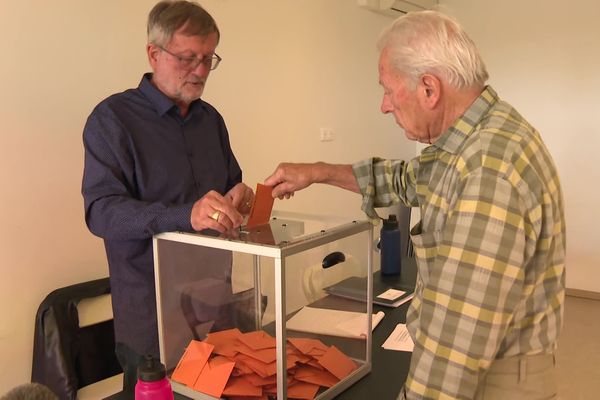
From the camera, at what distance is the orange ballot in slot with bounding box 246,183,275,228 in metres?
1.17

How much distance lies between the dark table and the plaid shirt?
28cm

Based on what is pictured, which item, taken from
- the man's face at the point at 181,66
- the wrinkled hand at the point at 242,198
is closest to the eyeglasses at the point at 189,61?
the man's face at the point at 181,66

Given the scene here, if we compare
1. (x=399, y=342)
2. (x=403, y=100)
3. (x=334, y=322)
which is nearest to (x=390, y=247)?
(x=399, y=342)

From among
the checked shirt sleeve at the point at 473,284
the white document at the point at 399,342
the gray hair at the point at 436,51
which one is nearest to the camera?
the checked shirt sleeve at the point at 473,284

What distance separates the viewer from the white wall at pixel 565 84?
403 centimetres

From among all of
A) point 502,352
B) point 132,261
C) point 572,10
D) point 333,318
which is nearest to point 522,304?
point 502,352

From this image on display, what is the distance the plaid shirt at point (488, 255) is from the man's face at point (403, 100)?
0.27 feet

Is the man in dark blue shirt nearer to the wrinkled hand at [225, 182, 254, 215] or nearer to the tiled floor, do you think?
the wrinkled hand at [225, 182, 254, 215]

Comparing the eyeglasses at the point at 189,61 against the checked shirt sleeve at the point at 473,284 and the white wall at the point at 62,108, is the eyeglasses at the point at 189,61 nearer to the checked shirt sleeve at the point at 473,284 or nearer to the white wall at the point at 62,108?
the white wall at the point at 62,108

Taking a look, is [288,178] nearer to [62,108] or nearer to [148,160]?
[148,160]

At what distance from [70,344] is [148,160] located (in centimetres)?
83

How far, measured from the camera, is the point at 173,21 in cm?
142

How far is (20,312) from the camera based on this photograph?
1832 millimetres

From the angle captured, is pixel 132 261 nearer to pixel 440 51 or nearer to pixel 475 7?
pixel 440 51
